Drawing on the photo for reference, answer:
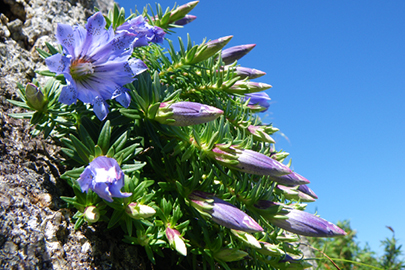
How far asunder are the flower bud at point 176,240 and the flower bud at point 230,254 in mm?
289

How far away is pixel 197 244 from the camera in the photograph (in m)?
1.86

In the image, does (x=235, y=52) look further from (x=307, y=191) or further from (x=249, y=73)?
(x=307, y=191)

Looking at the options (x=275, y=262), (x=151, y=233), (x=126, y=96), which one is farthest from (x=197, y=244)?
(x=126, y=96)

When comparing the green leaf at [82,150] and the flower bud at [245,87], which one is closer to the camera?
the green leaf at [82,150]

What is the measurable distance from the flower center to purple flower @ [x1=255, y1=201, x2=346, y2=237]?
1.15 meters

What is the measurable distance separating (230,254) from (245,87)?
3.59ft

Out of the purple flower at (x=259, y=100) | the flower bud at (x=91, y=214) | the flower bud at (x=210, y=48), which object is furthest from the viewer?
the purple flower at (x=259, y=100)

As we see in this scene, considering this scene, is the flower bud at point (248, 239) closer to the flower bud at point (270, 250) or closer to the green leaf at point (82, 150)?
the flower bud at point (270, 250)

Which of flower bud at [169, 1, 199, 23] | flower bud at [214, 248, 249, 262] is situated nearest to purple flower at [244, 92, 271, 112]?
flower bud at [169, 1, 199, 23]

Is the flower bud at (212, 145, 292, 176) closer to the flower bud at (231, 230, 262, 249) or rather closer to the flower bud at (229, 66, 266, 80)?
the flower bud at (231, 230, 262, 249)

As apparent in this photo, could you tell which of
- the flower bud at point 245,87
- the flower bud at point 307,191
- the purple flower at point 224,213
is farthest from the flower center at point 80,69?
the flower bud at point 307,191

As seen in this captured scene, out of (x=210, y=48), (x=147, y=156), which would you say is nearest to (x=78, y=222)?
(x=147, y=156)

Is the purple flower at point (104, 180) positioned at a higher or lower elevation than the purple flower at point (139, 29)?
lower

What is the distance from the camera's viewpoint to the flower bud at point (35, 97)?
1.63 meters
